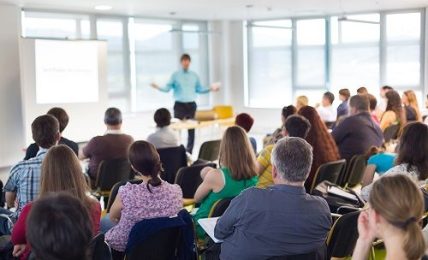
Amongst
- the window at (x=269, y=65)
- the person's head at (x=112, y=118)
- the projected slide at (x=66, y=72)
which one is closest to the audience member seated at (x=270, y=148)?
the person's head at (x=112, y=118)

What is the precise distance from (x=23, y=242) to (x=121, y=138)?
2640 mm

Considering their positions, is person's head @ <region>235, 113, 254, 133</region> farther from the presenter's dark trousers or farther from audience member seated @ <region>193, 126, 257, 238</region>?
the presenter's dark trousers

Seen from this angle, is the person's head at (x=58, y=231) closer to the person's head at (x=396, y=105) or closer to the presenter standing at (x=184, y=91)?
the person's head at (x=396, y=105)

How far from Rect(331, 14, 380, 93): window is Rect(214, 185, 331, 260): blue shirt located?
9.80m

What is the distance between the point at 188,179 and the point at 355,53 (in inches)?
330

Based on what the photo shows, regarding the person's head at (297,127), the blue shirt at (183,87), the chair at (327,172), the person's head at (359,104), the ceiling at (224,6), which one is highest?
the ceiling at (224,6)

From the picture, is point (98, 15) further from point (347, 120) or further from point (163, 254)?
point (163, 254)

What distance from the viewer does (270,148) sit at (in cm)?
441

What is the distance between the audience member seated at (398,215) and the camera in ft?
6.15

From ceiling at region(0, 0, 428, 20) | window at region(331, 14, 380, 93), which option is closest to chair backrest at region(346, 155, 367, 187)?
ceiling at region(0, 0, 428, 20)

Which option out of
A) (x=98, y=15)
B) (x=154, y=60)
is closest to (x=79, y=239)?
(x=98, y=15)

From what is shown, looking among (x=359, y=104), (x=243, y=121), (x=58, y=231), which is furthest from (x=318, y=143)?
(x=58, y=231)

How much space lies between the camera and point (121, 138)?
5.52 metres

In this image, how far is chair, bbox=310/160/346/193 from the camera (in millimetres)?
4652
